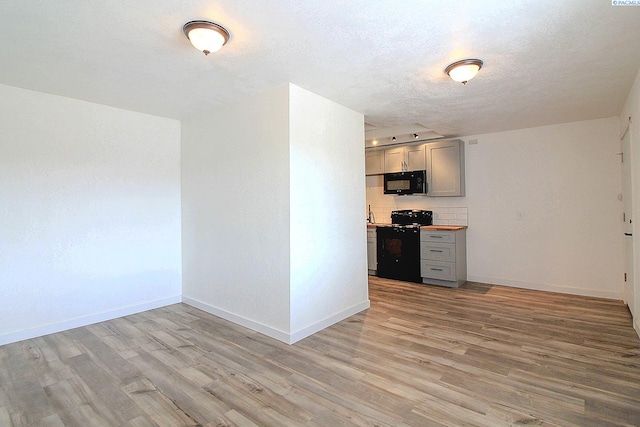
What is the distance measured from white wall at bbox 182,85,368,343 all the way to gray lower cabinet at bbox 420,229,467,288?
5.38 ft

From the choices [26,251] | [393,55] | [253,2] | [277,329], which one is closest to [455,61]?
[393,55]

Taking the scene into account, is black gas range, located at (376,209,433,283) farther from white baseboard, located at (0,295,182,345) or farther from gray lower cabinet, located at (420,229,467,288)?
white baseboard, located at (0,295,182,345)

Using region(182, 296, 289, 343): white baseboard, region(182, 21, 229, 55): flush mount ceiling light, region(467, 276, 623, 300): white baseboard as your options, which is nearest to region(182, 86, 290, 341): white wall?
region(182, 296, 289, 343): white baseboard

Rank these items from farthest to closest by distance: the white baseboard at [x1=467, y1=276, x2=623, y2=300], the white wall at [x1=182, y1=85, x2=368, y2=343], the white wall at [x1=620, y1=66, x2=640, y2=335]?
1. the white baseboard at [x1=467, y1=276, x2=623, y2=300]
2. the white wall at [x1=182, y1=85, x2=368, y2=343]
3. the white wall at [x1=620, y1=66, x2=640, y2=335]

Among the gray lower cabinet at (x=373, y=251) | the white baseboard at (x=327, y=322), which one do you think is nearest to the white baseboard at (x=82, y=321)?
the white baseboard at (x=327, y=322)

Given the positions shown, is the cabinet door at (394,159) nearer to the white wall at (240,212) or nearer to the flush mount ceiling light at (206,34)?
the white wall at (240,212)

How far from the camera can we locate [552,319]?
11.8 ft

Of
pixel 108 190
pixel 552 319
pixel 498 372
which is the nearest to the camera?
pixel 498 372

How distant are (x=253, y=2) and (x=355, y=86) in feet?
4.80

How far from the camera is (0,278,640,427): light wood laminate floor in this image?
2.00m

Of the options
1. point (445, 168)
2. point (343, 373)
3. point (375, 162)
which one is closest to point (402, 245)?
point (445, 168)

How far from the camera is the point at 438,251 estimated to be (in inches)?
202

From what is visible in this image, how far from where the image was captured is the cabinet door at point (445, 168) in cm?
529

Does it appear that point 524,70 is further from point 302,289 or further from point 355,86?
point 302,289
